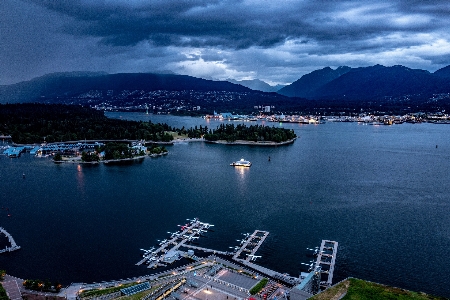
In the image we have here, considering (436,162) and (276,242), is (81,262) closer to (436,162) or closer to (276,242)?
(276,242)

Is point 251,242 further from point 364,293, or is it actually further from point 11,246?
point 11,246

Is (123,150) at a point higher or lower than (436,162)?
higher

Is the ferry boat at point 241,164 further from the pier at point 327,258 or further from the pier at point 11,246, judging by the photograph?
the pier at point 11,246

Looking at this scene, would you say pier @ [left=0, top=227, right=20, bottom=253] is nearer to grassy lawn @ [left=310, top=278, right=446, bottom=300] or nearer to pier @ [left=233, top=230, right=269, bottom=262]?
pier @ [left=233, top=230, right=269, bottom=262]

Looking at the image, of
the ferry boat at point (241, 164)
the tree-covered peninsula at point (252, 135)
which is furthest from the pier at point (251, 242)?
the tree-covered peninsula at point (252, 135)

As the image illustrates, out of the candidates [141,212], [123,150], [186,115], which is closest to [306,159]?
[123,150]

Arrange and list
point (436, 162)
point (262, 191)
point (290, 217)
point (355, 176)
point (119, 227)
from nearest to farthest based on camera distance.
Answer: point (119, 227), point (290, 217), point (262, 191), point (355, 176), point (436, 162)

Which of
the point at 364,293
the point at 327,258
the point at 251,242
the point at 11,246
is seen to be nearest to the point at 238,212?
the point at 251,242
